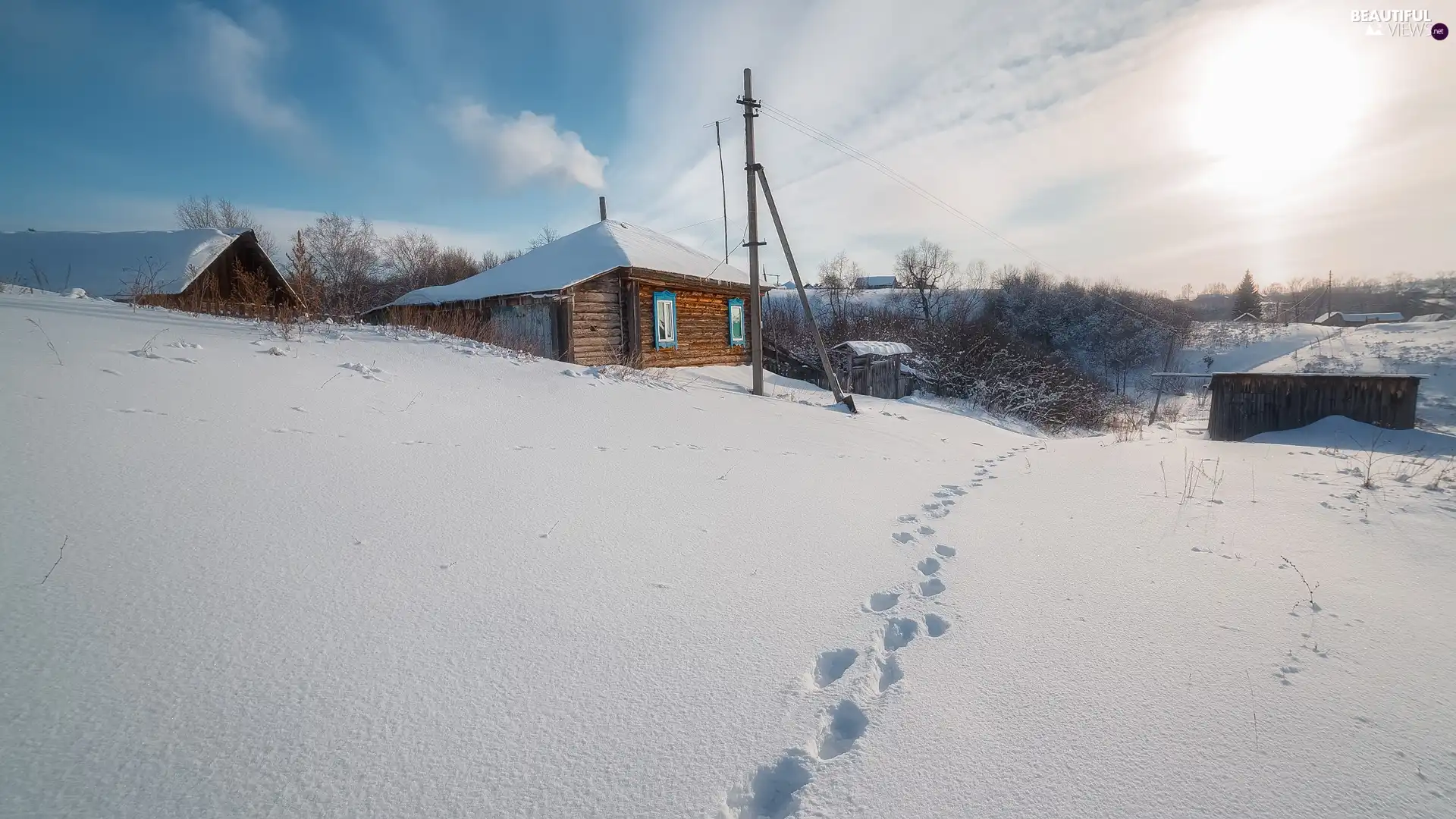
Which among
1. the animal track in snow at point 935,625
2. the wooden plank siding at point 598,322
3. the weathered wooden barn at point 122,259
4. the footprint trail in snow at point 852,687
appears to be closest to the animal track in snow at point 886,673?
the footprint trail in snow at point 852,687

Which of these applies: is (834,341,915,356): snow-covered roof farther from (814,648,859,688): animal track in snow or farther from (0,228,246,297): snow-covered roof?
(0,228,246,297): snow-covered roof

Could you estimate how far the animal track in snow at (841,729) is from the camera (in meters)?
1.63

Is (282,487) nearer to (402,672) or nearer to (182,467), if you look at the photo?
(182,467)

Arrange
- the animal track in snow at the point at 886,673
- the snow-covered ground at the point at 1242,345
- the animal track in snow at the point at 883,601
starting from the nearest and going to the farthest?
the animal track in snow at the point at 886,673 < the animal track in snow at the point at 883,601 < the snow-covered ground at the point at 1242,345

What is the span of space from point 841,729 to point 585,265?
508 inches

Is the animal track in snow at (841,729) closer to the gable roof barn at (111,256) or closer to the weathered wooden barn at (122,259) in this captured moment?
the weathered wooden barn at (122,259)

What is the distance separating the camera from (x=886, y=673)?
201 centimetres

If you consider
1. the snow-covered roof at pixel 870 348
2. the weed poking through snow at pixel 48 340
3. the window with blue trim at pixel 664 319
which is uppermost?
the window with blue trim at pixel 664 319

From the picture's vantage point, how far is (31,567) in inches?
68.6

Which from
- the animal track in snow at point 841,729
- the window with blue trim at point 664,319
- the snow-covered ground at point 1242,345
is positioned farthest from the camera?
the snow-covered ground at point 1242,345

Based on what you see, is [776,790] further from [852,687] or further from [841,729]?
[852,687]

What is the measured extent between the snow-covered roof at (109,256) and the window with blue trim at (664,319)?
10.4m

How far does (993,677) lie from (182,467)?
3.66 m

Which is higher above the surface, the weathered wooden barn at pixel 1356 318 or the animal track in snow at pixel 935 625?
the weathered wooden barn at pixel 1356 318
